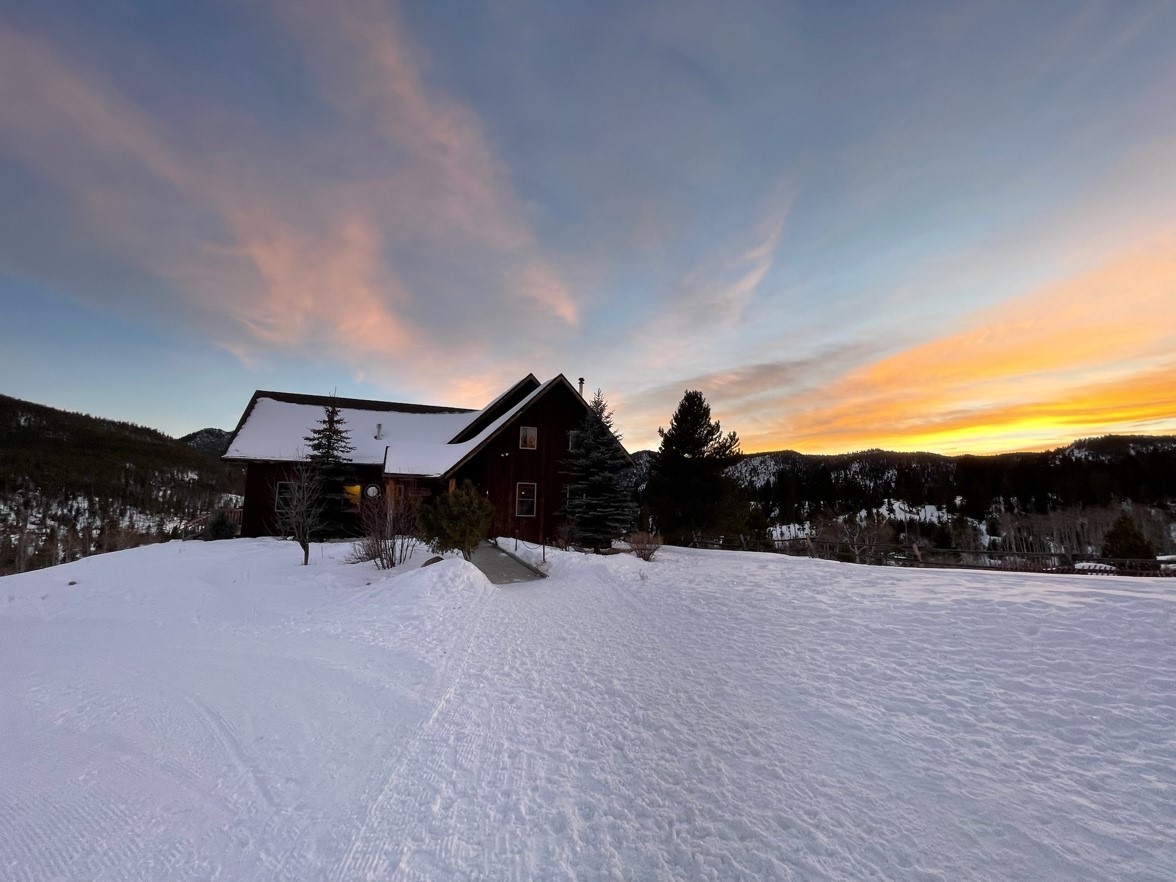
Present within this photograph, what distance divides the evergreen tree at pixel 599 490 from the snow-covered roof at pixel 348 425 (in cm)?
770

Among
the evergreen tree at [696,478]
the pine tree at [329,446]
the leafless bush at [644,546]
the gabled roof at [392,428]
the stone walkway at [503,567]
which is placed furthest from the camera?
the evergreen tree at [696,478]

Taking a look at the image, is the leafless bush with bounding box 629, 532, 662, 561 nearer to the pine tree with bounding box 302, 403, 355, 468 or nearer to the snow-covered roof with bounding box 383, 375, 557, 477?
the snow-covered roof with bounding box 383, 375, 557, 477

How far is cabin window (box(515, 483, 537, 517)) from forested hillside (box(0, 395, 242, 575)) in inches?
1333

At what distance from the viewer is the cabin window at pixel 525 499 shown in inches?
820

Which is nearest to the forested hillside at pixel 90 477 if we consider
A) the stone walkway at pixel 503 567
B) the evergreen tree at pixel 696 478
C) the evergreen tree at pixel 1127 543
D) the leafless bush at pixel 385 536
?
the leafless bush at pixel 385 536

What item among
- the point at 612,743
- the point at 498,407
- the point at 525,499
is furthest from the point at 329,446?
the point at 612,743

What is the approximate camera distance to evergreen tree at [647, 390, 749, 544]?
2275 cm

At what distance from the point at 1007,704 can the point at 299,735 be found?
6.52 m

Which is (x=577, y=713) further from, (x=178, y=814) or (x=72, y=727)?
(x=72, y=727)

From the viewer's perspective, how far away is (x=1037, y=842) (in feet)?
9.34

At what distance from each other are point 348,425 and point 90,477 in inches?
2577

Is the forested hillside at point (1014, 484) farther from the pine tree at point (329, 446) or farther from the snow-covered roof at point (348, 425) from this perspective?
the pine tree at point (329, 446)

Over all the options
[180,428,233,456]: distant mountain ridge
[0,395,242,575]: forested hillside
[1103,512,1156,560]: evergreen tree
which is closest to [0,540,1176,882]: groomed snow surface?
[1103,512,1156,560]: evergreen tree

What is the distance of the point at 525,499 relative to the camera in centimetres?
2097
